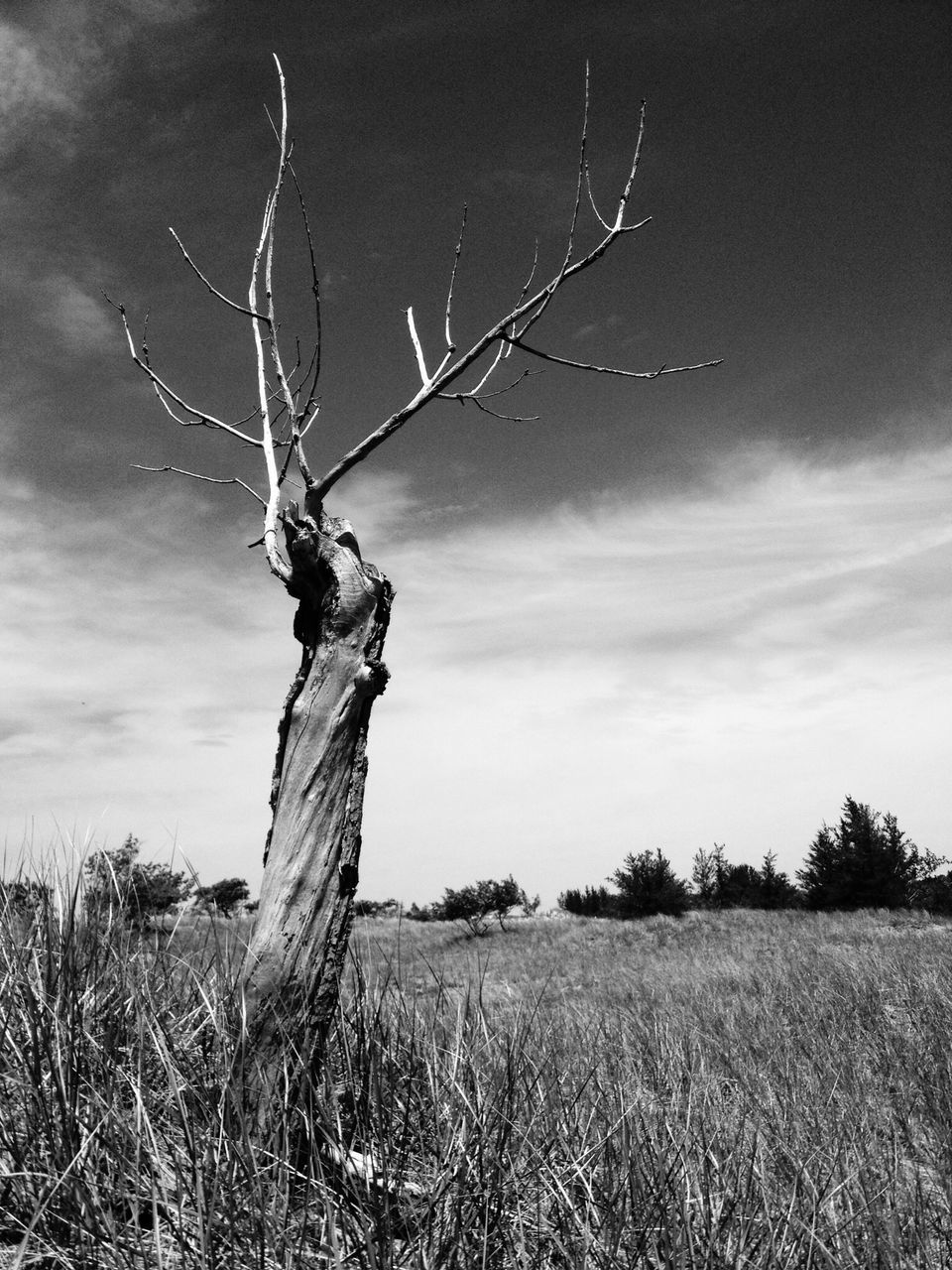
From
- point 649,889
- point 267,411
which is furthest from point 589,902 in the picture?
point 267,411

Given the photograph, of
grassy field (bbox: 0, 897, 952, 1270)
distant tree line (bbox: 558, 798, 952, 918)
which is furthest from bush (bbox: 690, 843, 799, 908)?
grassy field (bbox: 0, 897, 952, 1270)

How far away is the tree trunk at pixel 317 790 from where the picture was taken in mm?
2570

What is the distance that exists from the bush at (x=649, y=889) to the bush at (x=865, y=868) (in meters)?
5.81

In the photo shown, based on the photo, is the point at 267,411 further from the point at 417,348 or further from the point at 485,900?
the point at 485,900

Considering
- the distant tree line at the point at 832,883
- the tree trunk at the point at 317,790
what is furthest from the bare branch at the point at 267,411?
the distant tree line at the point at 832,883

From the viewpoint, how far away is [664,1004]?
8586 mm

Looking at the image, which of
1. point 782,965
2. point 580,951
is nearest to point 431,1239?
point 782,965

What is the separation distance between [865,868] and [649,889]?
9.40m

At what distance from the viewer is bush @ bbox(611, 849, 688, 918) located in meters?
34.3

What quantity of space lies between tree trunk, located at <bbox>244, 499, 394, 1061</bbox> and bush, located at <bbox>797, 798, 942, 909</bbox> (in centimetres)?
3400

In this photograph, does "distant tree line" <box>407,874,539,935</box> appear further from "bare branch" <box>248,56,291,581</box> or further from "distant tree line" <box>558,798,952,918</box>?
"bare branch" <box>248,56,291,581</box>

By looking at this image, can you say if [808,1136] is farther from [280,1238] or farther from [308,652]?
[308,652]

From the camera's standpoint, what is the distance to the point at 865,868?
103 feet

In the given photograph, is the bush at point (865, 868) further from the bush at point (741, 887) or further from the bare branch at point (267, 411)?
the bare branch at point (267, 411)
